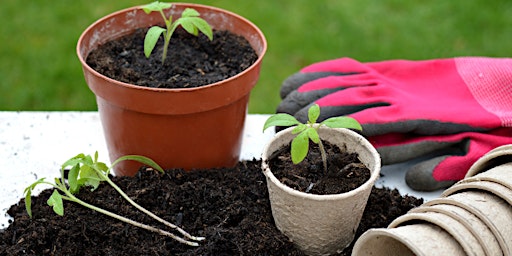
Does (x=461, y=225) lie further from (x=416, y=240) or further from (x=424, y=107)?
(x=424, y=107)

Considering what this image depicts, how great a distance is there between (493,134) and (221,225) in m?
0.69

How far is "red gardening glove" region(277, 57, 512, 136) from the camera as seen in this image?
139 cm

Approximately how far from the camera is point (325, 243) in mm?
1157

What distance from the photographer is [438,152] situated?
1.46 metres

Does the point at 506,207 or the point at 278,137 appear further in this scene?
the point at 278,137

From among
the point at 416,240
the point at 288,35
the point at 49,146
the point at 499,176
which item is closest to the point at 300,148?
the point at 416,240

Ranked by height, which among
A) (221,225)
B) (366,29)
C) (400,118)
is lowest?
(366,29)

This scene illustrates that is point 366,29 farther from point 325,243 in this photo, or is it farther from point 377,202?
point 325,243

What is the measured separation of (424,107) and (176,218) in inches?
25.4

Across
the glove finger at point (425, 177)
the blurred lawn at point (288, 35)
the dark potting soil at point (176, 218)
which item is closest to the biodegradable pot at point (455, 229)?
the dark potting soil at point (176, 218)

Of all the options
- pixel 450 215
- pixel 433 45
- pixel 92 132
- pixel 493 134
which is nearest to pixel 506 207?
pixel 450 215

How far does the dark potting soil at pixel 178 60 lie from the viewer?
4.32ft

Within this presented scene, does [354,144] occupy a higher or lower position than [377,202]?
higher

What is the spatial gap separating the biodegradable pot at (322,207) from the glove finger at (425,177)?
0.25 meters
